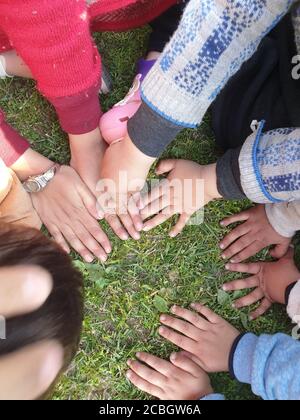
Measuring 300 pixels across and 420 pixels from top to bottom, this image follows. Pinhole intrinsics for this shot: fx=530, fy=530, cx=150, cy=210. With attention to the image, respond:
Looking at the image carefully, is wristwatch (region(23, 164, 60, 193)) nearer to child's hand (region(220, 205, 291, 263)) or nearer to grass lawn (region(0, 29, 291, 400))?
grass lawn (region(0, 29, 291, 400))

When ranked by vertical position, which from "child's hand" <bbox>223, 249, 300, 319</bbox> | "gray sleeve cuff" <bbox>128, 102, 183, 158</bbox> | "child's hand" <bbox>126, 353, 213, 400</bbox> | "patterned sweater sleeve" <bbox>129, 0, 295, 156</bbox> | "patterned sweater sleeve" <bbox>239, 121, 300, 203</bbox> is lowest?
"child's hand" <bbox>126, 353, 213, 400</bbox>

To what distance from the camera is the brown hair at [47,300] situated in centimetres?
76

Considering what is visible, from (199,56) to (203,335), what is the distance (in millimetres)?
714

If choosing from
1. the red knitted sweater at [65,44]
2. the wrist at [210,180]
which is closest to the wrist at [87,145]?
the red knitted sweater at [65,44]

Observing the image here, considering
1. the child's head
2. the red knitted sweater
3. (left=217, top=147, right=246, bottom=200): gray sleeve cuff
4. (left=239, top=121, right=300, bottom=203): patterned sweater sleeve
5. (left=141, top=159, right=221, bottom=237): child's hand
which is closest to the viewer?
the child's head

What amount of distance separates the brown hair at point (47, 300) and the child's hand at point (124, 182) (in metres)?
0.28

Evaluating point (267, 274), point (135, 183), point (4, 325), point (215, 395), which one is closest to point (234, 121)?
point (135, 183)

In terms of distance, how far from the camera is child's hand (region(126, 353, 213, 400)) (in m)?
1.28

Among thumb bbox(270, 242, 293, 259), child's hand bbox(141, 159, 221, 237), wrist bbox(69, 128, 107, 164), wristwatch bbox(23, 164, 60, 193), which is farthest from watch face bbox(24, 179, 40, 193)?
thumb bbox(270, 242, 293, 259)

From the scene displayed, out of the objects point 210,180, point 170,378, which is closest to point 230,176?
point 210,180

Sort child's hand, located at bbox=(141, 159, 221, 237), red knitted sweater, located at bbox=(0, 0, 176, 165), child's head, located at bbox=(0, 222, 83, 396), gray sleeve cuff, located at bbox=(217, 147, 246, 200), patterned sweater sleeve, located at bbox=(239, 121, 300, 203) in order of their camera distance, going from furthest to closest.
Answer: child's hand, located at bbox=(141, 159, 221, 237) < gray sleeve cuff, located at bbox=(217, 147, 246, 200) < patterned sweater sleeve, located at bbox=(239, 121, 300, 203) < red knitted sweater, located at bbox=(0, 0, 176, 165) < child's head, located at bbox=(0, 222, 83, 396)

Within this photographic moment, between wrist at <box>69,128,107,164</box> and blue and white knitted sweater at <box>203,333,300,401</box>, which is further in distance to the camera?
wrist at <box>69,128,107,164</box>

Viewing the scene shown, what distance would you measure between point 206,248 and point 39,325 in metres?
0.68

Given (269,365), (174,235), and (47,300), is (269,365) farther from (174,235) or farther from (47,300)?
(47,300)
